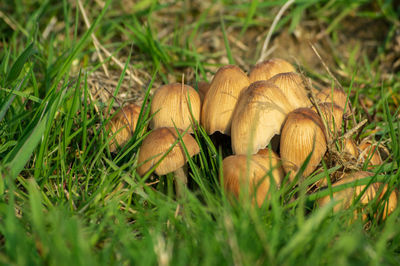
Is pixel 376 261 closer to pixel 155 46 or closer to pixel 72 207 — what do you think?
pixel 72 207

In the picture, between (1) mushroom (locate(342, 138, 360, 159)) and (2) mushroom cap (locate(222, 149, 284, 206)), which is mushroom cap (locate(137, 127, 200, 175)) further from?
(1) mushroom (locate(342, 138, 360, 159))

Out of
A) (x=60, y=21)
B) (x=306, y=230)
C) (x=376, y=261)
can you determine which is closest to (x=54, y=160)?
(x=306, y=230)

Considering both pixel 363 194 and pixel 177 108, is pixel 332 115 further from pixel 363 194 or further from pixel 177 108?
pixel 177 108

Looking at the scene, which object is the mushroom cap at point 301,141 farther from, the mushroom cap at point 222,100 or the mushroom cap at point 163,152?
the mushroom cap at point 163,152

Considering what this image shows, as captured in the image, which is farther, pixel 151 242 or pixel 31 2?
pixel 31 2

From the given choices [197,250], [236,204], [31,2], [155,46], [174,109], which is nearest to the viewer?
[197,250]

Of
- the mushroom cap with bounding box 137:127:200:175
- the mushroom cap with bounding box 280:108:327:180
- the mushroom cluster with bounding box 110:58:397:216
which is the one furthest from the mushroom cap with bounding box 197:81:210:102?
the mushroom cap with bounding box 280:108:327:180

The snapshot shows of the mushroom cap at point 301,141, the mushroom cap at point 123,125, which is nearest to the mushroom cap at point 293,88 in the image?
the mushroom cap at point 301,141

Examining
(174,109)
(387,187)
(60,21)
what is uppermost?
(60,21)
